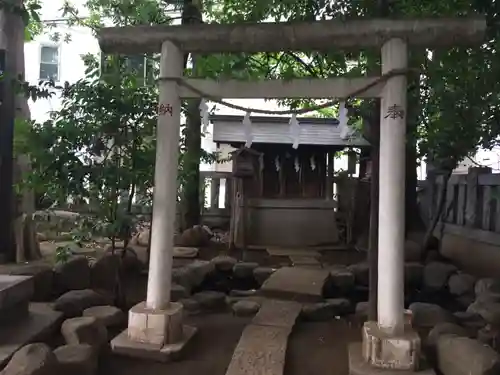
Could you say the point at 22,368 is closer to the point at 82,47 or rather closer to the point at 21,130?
the point at 21,130

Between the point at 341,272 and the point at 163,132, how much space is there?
4.40 m

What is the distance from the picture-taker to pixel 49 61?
675 inches

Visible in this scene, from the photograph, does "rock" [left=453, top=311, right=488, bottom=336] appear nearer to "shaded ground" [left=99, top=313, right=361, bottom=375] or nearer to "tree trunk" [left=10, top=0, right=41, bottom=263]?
"shaded ground" [left=99, top=313, right=361, bottom=375]

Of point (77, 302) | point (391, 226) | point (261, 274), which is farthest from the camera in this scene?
point (261, 274)

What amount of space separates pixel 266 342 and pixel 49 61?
15.5 metres

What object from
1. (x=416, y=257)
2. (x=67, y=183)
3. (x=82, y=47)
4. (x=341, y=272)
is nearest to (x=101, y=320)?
(x=67, y=183)

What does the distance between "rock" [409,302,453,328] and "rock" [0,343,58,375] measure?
156 inches

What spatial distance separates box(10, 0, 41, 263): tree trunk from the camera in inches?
289

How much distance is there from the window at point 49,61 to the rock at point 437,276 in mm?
14163

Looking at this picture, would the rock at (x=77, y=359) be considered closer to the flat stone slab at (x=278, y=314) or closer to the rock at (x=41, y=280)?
the flat stone slab at (x=278, y=314)

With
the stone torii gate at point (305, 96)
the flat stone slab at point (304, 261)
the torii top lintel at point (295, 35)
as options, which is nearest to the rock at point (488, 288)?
the stone torii gate at point (305, 96)

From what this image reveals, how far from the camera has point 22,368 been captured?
9.79 feet

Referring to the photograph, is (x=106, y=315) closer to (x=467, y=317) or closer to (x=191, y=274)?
(x=191, y=274)

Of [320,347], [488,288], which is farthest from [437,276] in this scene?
[320,347]
